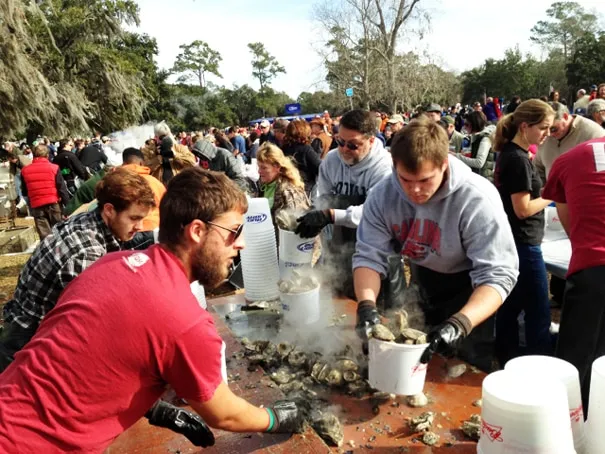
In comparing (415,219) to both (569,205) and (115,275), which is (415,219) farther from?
(115,275)

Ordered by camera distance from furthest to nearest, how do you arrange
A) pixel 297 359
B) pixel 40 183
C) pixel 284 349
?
1. pixel 40 183
2. pixel 284 349
3. pixel 297 359

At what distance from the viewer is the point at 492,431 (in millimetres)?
1252

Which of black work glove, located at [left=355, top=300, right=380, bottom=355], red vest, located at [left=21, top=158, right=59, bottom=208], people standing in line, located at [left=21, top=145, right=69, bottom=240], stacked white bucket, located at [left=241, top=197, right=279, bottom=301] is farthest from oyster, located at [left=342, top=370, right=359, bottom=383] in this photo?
red vest, located at [left=21, top=158, right=59, bottom=208]

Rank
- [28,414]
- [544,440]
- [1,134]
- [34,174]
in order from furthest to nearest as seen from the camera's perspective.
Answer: [1,134] < [34,174] < [28,414] < [544,440]

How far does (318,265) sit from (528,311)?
1.54 m

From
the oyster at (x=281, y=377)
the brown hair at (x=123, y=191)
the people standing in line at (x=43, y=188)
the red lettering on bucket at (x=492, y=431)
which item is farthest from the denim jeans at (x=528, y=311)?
the people standing in line at (x=43, y=188)

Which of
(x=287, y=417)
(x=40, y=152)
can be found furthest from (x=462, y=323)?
(x=40, y=152)

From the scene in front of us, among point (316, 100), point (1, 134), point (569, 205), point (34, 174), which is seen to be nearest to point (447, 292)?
point (569, 205)

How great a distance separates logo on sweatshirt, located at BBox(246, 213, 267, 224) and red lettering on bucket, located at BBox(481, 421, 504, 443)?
7.15 feet

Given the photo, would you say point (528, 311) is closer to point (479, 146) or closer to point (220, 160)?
point (479, 146)

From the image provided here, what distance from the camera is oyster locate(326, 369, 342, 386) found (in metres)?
2.04

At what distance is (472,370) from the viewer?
2.15 metres

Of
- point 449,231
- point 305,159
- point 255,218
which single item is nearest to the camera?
point 449,231

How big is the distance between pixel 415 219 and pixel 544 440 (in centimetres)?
122
